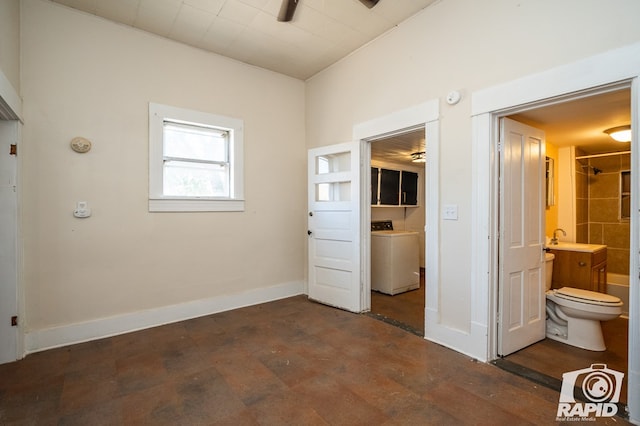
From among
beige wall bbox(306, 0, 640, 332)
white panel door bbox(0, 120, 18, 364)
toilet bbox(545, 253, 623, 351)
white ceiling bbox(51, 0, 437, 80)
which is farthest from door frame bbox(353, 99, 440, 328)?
white panel door bbox(0, 120, 18, 364)

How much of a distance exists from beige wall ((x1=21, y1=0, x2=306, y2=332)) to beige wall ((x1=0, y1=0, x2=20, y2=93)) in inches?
3.4

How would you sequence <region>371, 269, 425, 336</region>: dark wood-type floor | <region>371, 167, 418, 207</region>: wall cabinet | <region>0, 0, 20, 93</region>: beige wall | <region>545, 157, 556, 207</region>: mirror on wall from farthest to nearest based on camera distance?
1. <region>371, 167, 418, 207</region>: wall cabinet
2. <region>545, 157, 556, 207</region>: mirror on wall
3. <region>371, 269, 425, 336</region>: dark wood-type floor
4. <region>0, 0, 20, 93</region>: beige wall

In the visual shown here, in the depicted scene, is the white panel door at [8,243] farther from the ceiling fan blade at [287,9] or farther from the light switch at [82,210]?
the ceiling fan blade at [287,9]

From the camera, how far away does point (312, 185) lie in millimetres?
4000

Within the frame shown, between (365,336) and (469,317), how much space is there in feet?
3.08

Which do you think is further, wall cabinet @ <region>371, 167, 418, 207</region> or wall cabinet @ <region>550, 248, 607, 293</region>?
wall cabinet @ <region>371, 167, 418, 207</region>

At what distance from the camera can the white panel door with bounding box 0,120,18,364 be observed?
7.89 ft

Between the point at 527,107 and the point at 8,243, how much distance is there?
4.09 m

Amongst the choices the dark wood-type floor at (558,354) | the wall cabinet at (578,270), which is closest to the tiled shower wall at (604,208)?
the wall cabinet at (578,270)

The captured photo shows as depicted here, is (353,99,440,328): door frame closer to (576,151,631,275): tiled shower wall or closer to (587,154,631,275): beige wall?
(576,151,631,275): tiled shower wall

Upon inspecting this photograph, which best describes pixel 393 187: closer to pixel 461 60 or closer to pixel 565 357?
pixel 461 60

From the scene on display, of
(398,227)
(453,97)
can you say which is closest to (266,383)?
(453,97)

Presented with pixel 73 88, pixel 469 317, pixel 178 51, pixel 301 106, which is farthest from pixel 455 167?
pixel 73 88

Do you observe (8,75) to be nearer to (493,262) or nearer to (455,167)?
(455,167)
